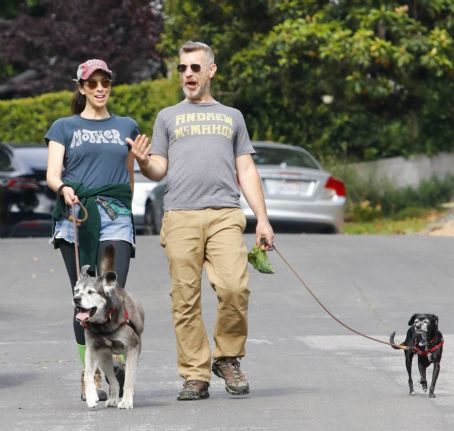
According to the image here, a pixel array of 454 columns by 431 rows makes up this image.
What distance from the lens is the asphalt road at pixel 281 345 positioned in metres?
8.27

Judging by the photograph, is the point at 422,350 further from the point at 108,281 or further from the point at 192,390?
the point at 108,281

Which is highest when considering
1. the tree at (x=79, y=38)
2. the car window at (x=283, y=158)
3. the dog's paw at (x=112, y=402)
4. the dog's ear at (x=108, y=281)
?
the tree at (x=79, y=38)

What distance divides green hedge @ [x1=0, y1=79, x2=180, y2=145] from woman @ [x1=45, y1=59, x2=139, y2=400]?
2084 cm

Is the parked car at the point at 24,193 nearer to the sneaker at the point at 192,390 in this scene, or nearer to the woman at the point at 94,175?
the woman at the point at 94,175

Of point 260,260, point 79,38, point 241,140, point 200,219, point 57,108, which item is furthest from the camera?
point 79,38

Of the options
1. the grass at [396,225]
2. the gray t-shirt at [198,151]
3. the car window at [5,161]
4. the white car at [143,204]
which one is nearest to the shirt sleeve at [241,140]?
the gray t-shirt at [198,151]

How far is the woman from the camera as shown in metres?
8.77

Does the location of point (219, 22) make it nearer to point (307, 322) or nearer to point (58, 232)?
point (307, 322)

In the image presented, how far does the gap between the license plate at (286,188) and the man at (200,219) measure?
41.1 ft

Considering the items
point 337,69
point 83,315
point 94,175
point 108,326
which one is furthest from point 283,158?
point 83,315

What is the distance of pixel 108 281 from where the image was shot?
831 centimetres

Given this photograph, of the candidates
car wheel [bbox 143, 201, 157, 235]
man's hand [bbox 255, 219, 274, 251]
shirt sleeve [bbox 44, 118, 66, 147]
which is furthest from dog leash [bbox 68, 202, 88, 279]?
car wheel [bbox 143, 201, 157, 235]

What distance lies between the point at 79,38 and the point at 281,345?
21.3m

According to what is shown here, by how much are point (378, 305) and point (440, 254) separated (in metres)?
4.34
